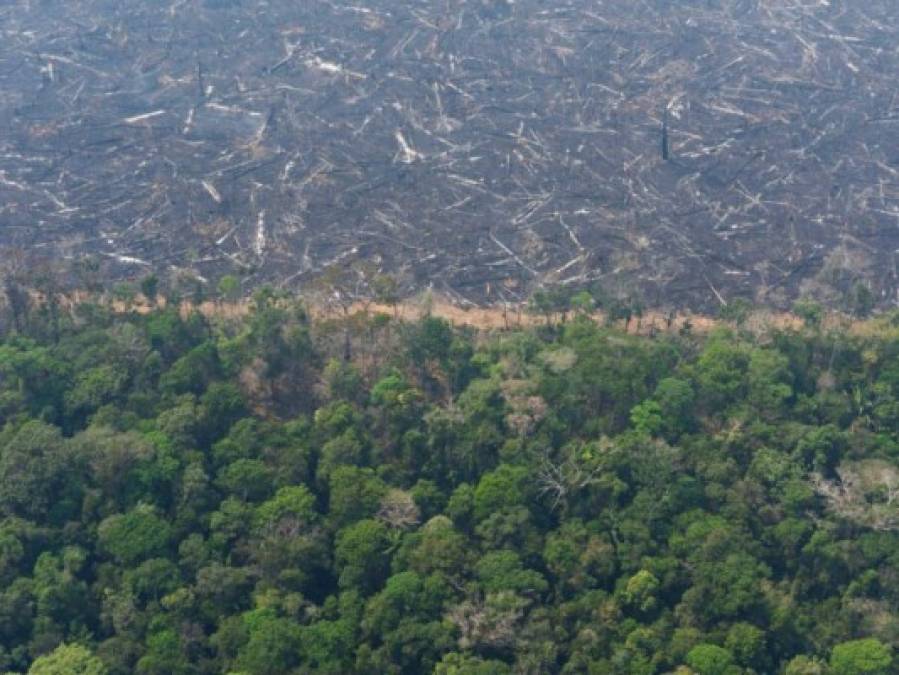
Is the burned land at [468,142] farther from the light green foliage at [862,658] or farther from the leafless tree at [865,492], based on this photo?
the light green foliage at [862,658]

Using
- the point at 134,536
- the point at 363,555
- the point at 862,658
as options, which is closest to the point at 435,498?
Result: the point at 363,555

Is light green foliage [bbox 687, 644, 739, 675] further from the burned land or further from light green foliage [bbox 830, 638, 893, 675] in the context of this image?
the burned land

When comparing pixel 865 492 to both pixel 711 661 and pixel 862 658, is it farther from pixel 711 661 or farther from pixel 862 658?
pixel 711 661

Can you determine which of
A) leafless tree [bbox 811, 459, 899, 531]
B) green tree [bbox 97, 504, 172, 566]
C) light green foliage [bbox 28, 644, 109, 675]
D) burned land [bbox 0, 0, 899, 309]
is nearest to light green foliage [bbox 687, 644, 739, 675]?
leafless tree [bbox 811, 459, 899, 531]

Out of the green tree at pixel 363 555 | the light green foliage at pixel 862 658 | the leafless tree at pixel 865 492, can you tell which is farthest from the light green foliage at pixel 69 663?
the leafless tree at pixel 865 492

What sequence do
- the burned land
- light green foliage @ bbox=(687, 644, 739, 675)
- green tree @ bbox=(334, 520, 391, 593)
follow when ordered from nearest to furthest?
light green foliage @ bbox=(687, 644, 739, 675), green tree @ bbox=(334, 520, 391, 593), the burned land

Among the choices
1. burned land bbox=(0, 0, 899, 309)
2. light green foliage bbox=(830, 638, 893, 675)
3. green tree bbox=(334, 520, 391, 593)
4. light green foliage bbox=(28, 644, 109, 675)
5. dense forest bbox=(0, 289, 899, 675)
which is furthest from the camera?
burned land bbox=(0, 0, 899, 309)
